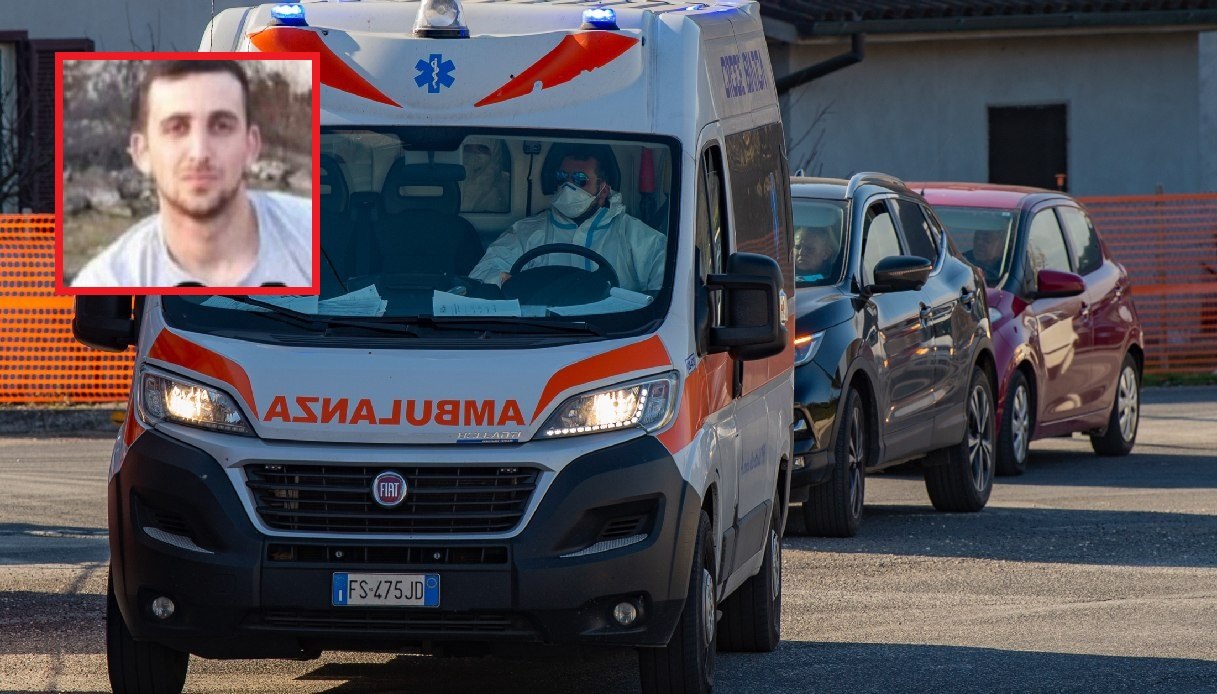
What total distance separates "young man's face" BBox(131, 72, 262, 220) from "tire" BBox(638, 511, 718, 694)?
6.18ft

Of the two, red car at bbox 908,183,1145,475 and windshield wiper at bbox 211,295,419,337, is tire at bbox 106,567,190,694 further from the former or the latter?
red car at bbox 908,183,1145,475

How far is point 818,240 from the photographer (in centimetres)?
1277

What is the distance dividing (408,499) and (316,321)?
73 cm

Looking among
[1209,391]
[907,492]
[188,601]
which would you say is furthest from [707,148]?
[1209,391]

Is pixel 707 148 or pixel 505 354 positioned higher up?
pixel 707 148

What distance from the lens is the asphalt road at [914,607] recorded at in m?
8.42

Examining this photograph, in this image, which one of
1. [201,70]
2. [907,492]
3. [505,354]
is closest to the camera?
[201,70]

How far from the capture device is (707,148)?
813cm

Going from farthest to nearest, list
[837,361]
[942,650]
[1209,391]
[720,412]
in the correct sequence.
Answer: [1209,391]
[837,361]
[942,650]
[720,412]

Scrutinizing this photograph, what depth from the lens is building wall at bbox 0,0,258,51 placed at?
81.3 feet

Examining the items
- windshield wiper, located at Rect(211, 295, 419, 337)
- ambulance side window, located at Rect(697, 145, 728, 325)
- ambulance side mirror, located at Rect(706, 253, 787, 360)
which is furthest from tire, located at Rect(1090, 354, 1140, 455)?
windshield wiper, located at Rect(211, 295, 419, 337)

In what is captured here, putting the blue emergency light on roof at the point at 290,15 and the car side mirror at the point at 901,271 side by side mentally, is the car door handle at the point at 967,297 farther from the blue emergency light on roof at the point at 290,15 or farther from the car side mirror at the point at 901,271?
the blue emergency light on roof at the point at 290,15

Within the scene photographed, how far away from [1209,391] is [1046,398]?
721 centimetres

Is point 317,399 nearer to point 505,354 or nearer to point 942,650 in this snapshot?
point 505,354
